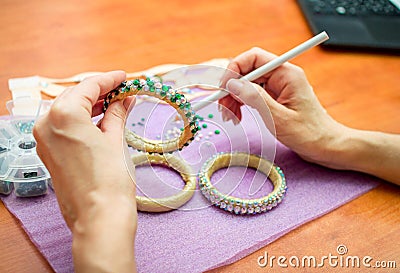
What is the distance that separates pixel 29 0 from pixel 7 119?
508mm

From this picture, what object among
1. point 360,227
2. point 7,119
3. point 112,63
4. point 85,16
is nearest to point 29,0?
point 85,16

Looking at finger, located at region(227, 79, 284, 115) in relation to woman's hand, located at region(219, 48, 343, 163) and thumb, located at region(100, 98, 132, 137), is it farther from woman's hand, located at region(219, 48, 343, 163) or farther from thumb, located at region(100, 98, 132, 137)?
thumb, located at region(100, 98, 132, 137)

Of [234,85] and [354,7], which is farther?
[354,7]

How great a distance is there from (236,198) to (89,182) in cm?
28

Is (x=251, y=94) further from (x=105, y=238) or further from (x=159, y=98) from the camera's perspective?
(x=105, y=238)

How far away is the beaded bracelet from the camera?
0.77 meters

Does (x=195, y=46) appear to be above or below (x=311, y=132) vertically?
above

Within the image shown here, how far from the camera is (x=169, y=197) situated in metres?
0.84

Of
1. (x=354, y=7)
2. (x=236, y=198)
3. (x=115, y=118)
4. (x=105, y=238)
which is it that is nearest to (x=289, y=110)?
(x=236, y=198)

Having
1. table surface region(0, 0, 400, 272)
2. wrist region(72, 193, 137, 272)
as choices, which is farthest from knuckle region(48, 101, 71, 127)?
table surface region(0, 0, 400, 272)

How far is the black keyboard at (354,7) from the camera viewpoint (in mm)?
1330

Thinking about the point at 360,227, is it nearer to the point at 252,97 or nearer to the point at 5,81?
the point at 252,97

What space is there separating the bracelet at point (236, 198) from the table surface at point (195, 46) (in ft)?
0.27

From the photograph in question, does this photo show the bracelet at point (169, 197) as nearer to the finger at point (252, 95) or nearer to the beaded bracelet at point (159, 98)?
the beaded bracelet at point (159, 98)
